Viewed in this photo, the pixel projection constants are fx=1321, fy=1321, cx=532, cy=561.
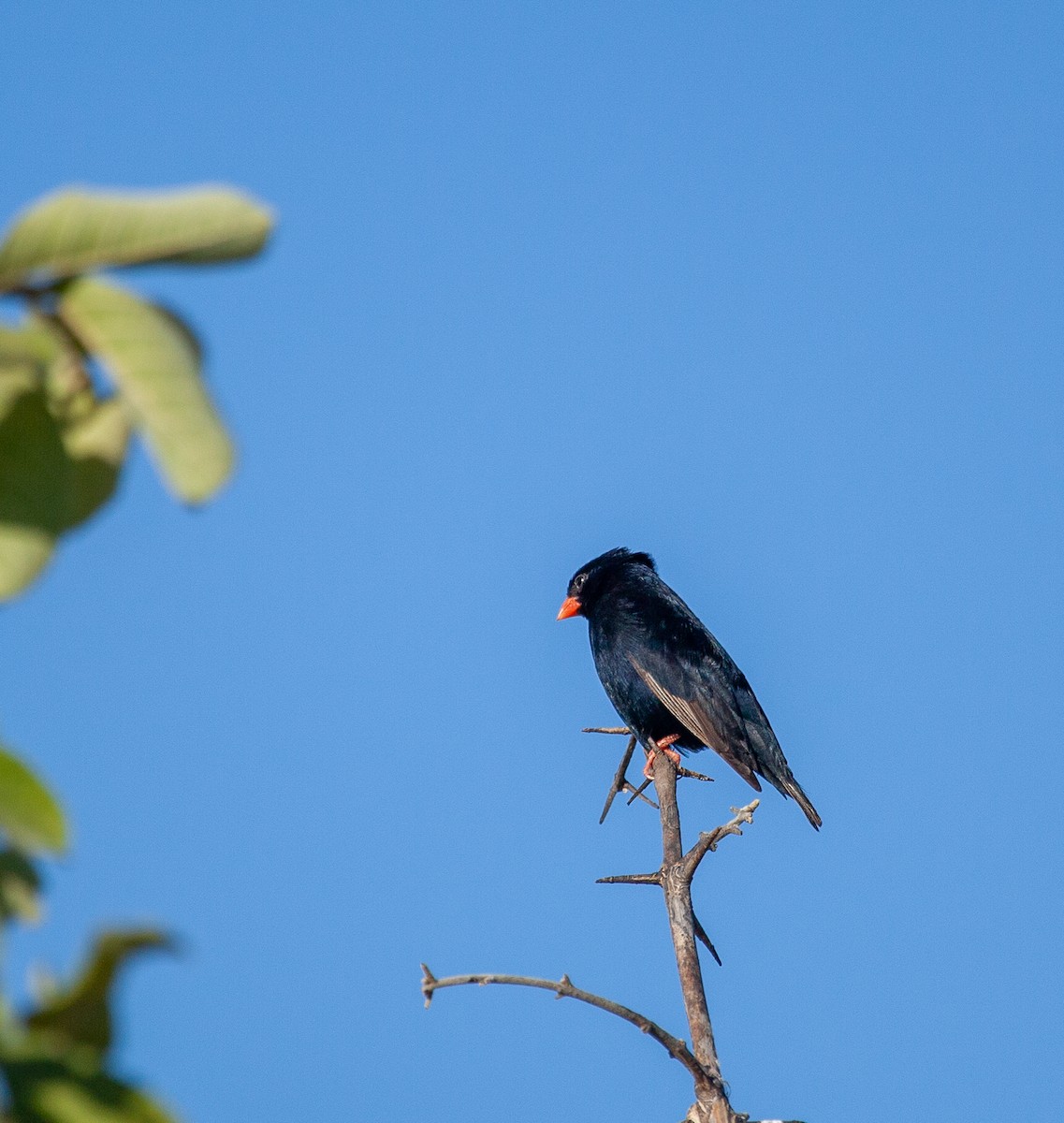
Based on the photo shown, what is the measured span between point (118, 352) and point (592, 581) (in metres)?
8.40

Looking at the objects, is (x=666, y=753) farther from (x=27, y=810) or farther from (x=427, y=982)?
(x=27, y=810)

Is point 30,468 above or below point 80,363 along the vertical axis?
below

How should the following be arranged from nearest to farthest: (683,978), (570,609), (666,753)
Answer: (683,978)
(666,753)
(570,609)

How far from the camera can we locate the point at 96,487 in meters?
1.08

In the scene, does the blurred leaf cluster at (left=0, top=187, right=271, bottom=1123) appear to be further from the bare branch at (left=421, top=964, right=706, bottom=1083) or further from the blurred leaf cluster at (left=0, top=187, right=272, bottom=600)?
the bare branch at (left=421, top=964, right=706, bottom=1083)

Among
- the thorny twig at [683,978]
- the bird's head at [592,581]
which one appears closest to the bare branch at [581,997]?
the thorny twig at [683,978]

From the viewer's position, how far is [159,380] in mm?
914

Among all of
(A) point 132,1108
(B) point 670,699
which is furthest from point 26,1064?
(B) point 670,699

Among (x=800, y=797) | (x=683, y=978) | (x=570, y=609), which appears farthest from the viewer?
(x=570, y=609)

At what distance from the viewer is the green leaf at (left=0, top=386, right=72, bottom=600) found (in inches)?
36.5

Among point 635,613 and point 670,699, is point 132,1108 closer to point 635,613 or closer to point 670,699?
point 670,699

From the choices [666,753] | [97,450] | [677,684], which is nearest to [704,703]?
[677,684]

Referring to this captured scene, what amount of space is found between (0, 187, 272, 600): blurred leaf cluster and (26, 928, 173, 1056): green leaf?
0.94 feet

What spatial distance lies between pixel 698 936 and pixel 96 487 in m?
3.83
